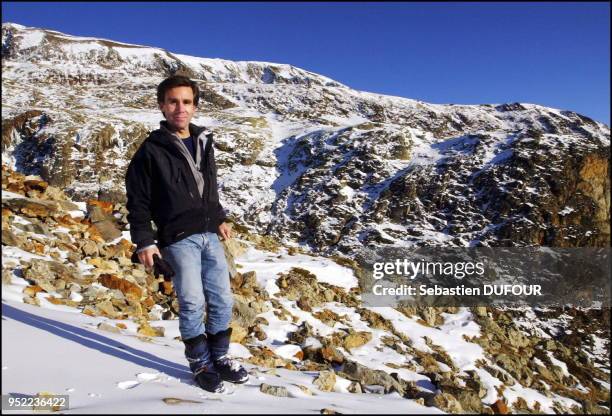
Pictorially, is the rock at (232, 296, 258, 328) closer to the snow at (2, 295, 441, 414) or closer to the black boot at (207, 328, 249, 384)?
the snow at (2, 295, 441, 414)

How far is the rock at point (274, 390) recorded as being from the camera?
161 inches

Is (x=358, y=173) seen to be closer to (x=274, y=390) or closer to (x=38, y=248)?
(x=38, y=248)

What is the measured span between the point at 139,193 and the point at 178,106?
93 cm

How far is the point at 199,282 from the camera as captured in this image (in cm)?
411

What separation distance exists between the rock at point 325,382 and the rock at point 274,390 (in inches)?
38.6

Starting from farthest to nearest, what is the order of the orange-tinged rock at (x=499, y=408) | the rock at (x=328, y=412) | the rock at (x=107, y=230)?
the rock at (x=107, y=230) → the orange-tinged rock at (x=499, y=408) → the rock at (x=328, y=412)

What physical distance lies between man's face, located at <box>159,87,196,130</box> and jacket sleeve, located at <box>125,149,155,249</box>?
439 millimetres

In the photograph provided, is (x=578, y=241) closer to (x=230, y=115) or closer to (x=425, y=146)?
(x=425, y=146)

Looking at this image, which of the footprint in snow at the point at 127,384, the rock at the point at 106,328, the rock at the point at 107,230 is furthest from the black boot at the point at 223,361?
the rock at the point at 107,230

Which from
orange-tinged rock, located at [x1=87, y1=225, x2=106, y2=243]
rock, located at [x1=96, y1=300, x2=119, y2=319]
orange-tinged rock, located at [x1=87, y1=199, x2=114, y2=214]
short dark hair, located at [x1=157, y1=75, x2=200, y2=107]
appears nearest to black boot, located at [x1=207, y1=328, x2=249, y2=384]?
short dark hair, located at [x1=157, y1=75, x2=200, y2=107]

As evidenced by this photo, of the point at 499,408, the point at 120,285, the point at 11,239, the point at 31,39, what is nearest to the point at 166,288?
the point at 120,285

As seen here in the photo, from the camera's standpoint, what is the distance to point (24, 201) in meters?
9.54

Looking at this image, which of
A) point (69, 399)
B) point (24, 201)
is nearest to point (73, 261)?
point (24, 201)

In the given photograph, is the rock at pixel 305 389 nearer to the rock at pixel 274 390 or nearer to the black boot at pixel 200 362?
the rock at pixel 274 390
